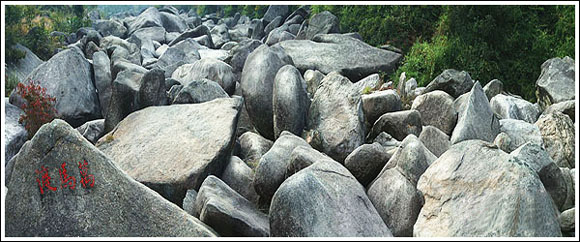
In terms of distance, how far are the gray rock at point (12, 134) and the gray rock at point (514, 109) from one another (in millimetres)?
8105

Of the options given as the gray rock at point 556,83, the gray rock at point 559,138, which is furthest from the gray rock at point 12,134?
the gray rock at point 556,83

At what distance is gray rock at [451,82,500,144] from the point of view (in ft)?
27.6

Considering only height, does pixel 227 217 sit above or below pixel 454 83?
above

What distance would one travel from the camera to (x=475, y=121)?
8.59 meters

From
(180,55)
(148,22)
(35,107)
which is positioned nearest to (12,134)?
(35,107)

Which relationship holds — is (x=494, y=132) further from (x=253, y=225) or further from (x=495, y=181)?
(x=253, y=225)

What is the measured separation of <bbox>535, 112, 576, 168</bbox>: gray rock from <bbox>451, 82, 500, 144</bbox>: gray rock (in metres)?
0.70

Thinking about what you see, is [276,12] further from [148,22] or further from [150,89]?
[150,89]

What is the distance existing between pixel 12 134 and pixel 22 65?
6099 millimetres

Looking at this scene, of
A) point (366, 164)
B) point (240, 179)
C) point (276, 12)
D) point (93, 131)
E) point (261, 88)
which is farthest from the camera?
point (276, 12)

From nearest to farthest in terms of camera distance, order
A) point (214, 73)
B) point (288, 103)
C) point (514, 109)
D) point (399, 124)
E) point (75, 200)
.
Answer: point (75, 200) → point (399, 124) → point (288, 103) → point (514, 109) → point (214, 73)

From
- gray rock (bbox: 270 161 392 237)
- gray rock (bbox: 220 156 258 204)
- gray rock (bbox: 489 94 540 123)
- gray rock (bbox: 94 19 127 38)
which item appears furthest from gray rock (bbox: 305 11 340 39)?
gray rock (bbox: 270 161 392 237)

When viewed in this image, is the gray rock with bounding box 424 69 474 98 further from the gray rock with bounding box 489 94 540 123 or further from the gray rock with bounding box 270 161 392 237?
the gray rock with bounding box 270 161 392 237

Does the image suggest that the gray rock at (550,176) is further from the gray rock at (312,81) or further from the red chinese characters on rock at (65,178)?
the gray rock at (312,81)
